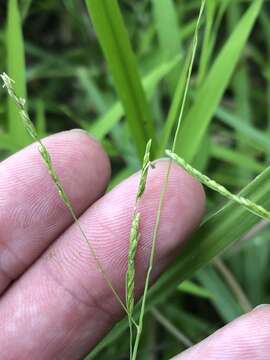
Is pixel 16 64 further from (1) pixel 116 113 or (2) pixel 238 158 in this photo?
(2) pixel 238 158

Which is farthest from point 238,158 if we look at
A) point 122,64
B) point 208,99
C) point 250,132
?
point 122,64

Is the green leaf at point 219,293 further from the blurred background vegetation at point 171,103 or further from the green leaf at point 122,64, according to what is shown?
the green leaf at point 122,64

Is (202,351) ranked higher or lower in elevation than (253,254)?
higher

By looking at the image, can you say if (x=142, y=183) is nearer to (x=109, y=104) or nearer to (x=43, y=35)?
(x=109, y=104)

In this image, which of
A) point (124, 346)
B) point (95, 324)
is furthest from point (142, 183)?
point (124, 346)

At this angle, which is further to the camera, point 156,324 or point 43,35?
point 43,35

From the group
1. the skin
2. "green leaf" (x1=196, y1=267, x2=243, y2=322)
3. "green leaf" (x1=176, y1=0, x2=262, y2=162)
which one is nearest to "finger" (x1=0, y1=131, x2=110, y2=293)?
the skin
